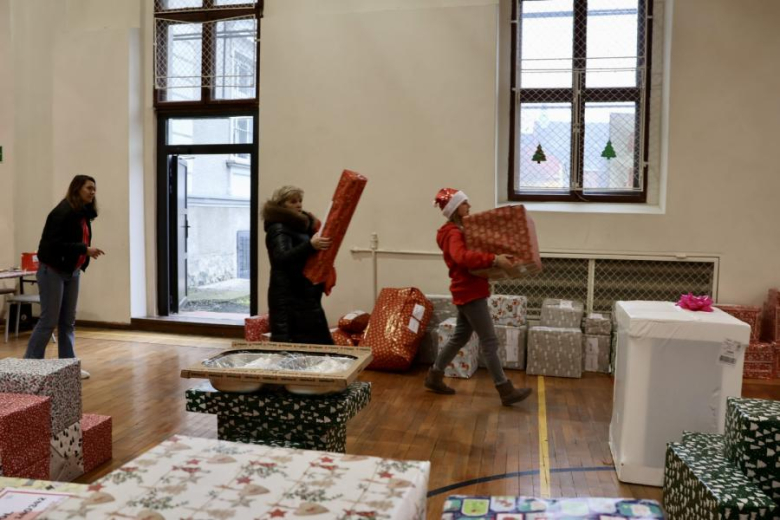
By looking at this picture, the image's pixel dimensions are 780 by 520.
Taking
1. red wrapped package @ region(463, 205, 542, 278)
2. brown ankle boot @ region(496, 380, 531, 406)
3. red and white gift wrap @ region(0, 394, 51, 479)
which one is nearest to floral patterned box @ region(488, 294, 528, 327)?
brown ankle boot @ region(496, 380, 531, 406)

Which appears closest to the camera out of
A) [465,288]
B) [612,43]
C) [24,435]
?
[24,435]

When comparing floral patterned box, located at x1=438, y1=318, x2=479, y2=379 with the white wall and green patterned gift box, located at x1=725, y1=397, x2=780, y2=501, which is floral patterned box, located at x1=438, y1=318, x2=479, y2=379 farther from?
green patterned gift box, located at x1=725, y1=397, x2=780, y2=501

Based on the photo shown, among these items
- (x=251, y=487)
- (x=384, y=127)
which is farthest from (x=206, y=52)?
(x=251, y=487)

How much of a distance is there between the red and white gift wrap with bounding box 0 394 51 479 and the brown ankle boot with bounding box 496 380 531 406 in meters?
2.49

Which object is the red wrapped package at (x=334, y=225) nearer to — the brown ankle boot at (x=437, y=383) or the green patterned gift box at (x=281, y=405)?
the green patterned gift box at (x=281, y=405)

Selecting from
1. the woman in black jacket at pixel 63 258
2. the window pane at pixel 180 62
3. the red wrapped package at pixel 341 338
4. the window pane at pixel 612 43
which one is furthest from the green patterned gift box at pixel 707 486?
the window pane at pixel 180 62

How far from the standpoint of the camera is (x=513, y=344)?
5062mm

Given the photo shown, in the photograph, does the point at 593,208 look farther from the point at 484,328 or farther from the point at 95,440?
the point at 95,440

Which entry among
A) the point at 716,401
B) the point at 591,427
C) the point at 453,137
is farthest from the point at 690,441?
the point at 453,137

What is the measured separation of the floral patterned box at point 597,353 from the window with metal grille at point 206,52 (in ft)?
12.3

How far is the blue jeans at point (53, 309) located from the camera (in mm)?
4172

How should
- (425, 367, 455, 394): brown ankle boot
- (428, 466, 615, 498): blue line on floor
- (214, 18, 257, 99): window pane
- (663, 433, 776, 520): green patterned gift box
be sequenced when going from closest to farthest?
(663, 433, 776, 520): green patterned gift box → (428, 466, 615, 498): blue line on floor → (425, 367, 455, 394): brown ankle boot → (214, 18, 257, 99): window pane

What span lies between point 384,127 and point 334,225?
2730 millimetres

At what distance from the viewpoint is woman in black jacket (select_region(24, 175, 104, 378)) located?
13.4ft
